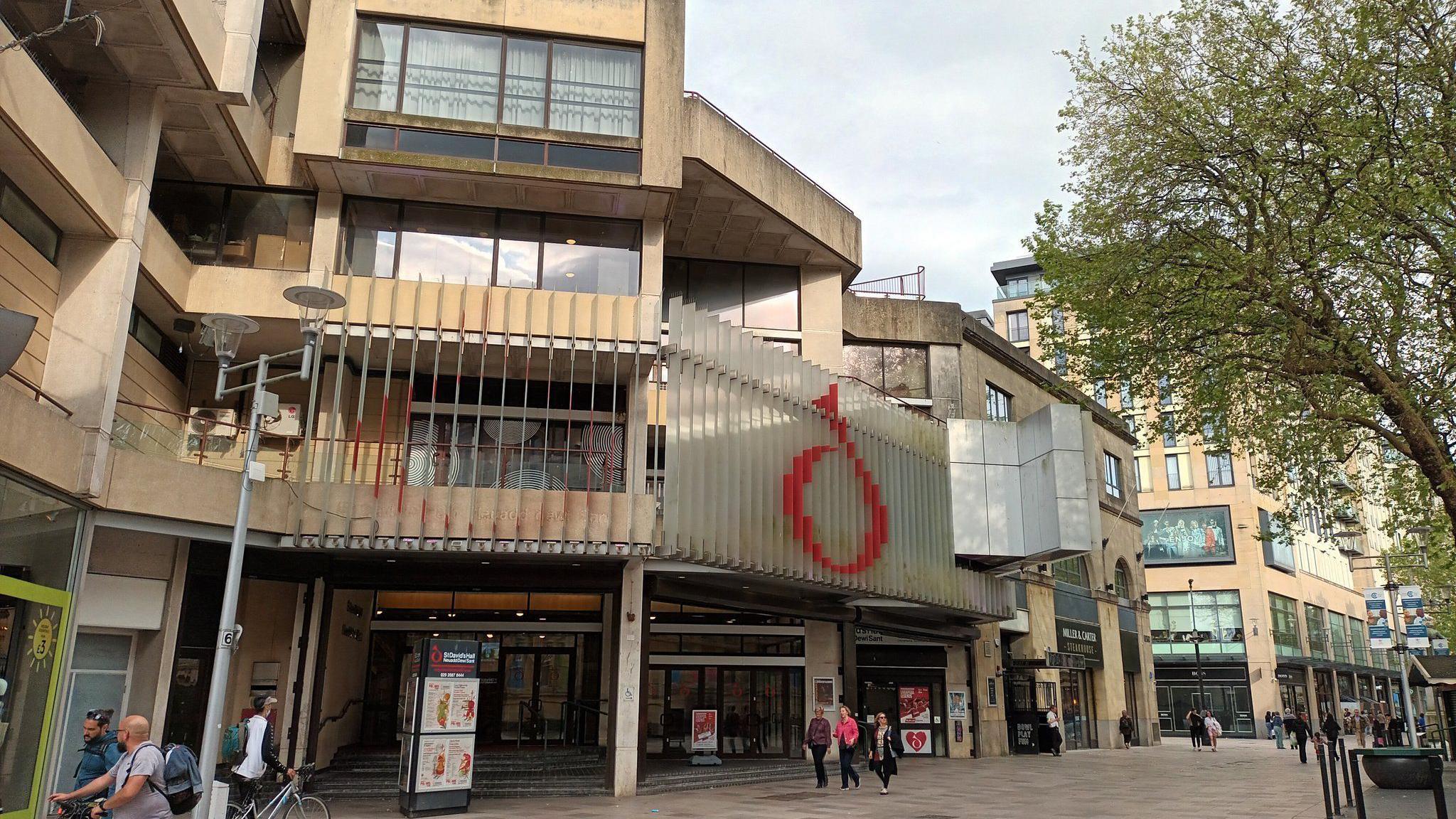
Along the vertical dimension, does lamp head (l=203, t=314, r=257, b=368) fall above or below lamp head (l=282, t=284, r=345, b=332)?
below

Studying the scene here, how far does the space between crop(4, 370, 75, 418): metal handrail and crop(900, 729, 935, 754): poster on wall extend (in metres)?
21.2

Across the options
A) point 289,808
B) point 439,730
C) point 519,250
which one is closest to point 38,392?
point 289,808

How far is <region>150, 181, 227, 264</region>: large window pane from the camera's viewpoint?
61.6 ft

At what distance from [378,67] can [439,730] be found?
478 inches

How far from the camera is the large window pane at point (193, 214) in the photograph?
18.8 meters

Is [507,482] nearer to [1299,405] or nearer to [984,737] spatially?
[1299,405]

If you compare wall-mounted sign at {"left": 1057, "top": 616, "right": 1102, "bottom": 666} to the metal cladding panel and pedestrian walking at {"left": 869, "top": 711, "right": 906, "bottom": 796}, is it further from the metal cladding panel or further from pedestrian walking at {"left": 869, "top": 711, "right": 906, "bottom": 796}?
pedestrian walking at {"left": 869, "top": 711, "right": 906, "bottom": 796}

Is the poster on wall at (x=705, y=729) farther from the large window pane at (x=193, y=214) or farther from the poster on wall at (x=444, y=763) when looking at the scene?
the large window pane at (x=193, y=214)

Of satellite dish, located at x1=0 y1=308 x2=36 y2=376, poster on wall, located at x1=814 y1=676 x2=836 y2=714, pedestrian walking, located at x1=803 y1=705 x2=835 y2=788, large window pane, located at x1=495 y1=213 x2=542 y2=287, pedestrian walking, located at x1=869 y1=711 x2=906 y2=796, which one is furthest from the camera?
poster on wall, located at x1=814 y1=676 x2=836 y2=714

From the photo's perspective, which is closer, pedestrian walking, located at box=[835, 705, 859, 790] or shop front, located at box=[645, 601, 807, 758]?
pedestrian walking, located at box=[835, 705, 859, 790]

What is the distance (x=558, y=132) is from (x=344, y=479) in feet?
24.4

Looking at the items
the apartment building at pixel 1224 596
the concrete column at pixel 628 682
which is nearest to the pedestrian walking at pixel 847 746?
the concrete column at pixel 628 682

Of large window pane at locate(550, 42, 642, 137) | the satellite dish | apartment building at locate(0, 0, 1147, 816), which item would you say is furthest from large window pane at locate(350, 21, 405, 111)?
the satellite dish

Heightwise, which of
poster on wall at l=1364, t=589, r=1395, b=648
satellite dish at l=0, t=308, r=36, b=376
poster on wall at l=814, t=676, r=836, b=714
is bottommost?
poster on wall at l=814, t=676, r=836, b=714
